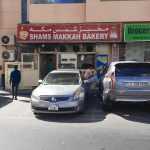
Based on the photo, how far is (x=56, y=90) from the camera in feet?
48.3

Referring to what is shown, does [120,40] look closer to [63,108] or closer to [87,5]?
[87,5]

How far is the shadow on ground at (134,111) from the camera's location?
568 inches

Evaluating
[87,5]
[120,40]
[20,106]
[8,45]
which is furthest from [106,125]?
[8,45]

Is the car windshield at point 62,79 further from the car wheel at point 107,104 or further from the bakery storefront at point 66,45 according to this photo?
the bakery storefront at point 66,45

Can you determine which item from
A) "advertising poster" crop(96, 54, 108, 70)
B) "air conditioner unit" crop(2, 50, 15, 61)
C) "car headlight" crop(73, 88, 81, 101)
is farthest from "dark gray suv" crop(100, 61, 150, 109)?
"air conditioner unit" crop(2, 50, 15, 61)

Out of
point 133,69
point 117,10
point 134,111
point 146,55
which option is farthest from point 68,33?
point 133,69

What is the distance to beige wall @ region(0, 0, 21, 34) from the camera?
1021 inches

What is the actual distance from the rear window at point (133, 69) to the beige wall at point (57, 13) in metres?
9.50

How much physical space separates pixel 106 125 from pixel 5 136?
127 inches

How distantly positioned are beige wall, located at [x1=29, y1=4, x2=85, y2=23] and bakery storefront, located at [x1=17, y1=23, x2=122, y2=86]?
4.07 ft

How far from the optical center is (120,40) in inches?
903

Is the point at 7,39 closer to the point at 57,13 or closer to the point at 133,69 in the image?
the point at 57,13

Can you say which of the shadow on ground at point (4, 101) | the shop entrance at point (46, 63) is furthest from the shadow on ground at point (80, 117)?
the shop entrance at point (46, 63)

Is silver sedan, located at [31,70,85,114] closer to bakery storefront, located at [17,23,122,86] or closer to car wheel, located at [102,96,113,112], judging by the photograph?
car wheel, located at [102,96,113,112]
